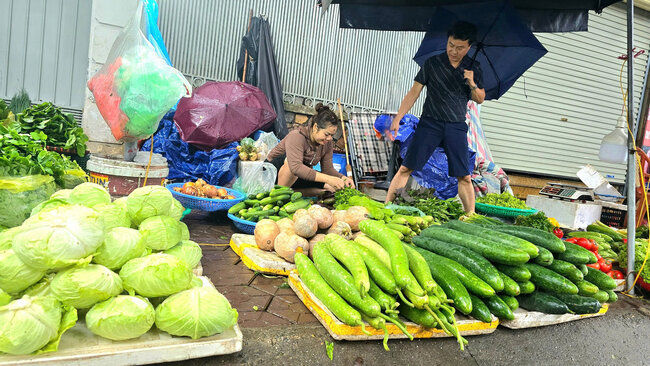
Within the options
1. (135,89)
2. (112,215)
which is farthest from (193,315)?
(135,89)

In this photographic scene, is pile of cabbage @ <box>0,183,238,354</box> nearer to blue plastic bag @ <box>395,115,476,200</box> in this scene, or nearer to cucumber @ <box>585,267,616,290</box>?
cucumber @ <box>585,267,616,290</box>

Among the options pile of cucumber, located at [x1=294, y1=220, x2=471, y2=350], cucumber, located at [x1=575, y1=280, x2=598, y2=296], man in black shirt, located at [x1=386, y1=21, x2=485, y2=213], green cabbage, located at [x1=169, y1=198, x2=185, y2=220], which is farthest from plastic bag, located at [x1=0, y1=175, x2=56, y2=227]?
man in black shirt, located at [x1=386, y1=21, x2=485, y2=213]

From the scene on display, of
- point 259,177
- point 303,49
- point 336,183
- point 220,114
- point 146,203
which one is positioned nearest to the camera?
point 146,203

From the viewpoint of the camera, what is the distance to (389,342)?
86.0 inches

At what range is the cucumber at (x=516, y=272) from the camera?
2.49 meters

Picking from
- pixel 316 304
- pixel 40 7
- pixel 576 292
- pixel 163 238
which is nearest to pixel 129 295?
pixel 163 238

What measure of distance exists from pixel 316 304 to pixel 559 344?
1.86m

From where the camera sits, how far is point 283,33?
8195 mm

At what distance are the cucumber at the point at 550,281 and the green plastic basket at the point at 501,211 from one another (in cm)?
319

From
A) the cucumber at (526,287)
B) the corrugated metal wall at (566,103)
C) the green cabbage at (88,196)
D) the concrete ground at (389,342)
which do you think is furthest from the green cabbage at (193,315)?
the corrugated metal wall at (566,103)

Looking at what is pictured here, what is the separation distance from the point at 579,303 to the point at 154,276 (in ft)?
8.81

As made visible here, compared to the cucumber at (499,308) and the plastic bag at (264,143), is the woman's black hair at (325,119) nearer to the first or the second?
the plastic bag at (264,143)

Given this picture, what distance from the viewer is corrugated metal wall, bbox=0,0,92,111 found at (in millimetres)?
5820

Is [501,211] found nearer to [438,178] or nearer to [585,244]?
[438,178]
